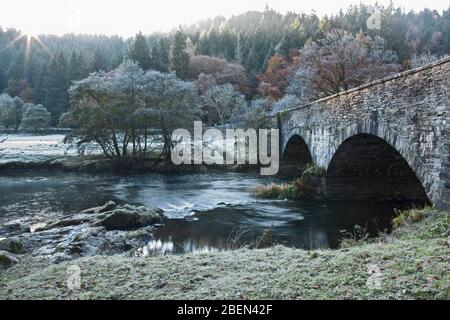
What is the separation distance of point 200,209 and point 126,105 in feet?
57.7

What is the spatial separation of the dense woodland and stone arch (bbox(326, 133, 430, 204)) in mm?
15786

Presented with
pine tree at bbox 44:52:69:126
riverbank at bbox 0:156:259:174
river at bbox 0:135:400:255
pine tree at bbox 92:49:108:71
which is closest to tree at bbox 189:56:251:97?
pine tree at bbox 92:49:108:71

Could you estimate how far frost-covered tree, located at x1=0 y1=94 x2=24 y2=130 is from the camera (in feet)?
199

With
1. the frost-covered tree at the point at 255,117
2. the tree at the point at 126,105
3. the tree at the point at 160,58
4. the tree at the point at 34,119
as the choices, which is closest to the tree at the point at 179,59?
the tree at the point at 160,58

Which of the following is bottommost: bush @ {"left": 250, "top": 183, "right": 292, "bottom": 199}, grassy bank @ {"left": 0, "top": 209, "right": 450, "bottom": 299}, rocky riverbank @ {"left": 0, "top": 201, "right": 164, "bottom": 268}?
rocky riverbank @ {"left": 0, "top": 201, "right": 164, "bottom": 268}

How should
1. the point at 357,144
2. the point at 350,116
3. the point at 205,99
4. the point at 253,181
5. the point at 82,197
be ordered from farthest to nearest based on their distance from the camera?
the point at 205,99 < the point at 253,181 < the point at 82,197 < the point at 357,144 < the point at 350,116

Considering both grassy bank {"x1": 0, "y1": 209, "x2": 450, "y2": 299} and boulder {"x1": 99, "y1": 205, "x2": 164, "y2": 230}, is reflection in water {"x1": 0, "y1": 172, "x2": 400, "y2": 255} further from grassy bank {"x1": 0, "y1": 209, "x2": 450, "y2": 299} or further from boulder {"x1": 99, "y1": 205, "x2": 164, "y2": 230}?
grassy bank {"x1": 0, "y1": 209, "x2": 450, "y2": 299}

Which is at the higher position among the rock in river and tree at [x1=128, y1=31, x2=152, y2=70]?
tree at [x1=128, y1=31, x2=152, y2=70]

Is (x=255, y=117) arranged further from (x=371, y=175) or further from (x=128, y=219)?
(x=128, y=219)
